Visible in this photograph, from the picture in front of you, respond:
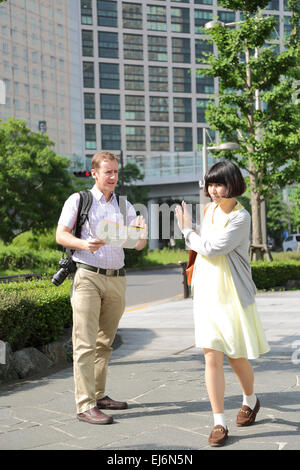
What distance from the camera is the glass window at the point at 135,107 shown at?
94.4 metres

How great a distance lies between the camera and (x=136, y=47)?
312 ft

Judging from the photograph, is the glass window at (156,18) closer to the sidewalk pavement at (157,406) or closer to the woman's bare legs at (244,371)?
the sidewalk pavement at (157,406)

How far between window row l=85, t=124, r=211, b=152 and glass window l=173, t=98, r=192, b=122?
4.87 ft

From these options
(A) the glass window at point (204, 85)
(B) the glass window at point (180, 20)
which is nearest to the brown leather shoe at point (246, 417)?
(B) the glass window at point (180, 20)

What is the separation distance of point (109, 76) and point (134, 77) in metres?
4.52

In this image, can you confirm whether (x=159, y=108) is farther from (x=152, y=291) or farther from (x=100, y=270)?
(x=100, y=270)

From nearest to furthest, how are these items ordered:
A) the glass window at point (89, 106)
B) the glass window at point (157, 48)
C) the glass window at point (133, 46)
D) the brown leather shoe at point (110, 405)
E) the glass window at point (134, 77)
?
1. the brown leather shoe at point (110, 405)
2. the glass window at point (89, 106)
3. the glass window at point (133, 46)
4. the glass window at point (134, 77)
5. the glass window at point (157, 48)

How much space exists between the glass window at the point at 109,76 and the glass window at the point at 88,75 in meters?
1.28

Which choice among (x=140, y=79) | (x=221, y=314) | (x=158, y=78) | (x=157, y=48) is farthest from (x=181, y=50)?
(x=221, y=314)

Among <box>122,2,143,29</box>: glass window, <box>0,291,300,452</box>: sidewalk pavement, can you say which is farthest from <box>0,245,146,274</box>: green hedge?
<box>122,2,143,29</box>: glass window

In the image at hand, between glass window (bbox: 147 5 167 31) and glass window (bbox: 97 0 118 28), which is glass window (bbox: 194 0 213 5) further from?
glass window (bbox: 97 0 118 28)

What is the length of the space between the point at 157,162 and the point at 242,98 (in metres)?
44.8

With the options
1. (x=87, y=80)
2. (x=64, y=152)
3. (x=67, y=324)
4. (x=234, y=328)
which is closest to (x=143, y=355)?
(x=67, y=324)
